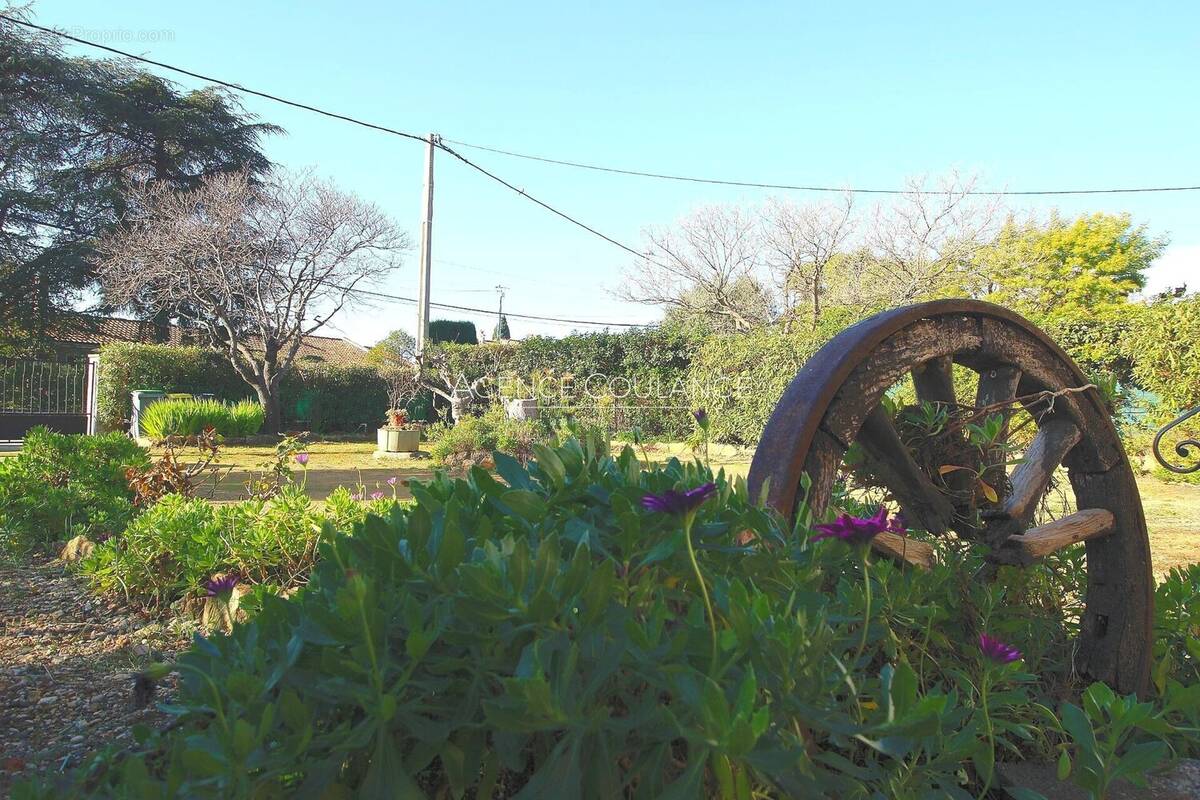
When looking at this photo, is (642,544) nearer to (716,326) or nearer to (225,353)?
(225,353)

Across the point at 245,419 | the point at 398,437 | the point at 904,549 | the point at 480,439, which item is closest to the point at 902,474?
the point at 904,549

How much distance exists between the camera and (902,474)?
6.11 ft

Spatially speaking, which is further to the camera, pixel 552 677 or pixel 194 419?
pixel 194 419

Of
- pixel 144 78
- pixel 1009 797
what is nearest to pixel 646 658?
pixel 1009 797

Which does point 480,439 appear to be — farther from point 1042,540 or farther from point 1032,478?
point 1042,540

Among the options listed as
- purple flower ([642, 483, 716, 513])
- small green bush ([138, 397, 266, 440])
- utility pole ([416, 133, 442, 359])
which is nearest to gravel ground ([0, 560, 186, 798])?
purple flower ([642, 483, 716, 513])

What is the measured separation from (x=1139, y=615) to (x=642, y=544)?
1784 mm

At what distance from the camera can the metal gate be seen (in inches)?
676

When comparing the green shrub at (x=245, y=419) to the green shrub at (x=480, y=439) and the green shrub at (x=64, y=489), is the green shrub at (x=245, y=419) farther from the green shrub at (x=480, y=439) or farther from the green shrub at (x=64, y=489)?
the green shrub at (x=64, y=489)

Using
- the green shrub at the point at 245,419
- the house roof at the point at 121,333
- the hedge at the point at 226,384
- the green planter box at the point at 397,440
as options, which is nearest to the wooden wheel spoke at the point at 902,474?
the green planter box at the point at 397,440

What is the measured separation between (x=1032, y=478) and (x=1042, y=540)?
0.23m

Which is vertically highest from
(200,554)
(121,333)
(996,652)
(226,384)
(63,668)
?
(121,333)

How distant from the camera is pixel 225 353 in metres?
20.4

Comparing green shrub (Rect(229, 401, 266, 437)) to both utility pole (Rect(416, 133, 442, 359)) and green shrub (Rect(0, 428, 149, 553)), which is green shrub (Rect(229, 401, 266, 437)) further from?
green shrub (Rect(0, 428, 149, 553))
